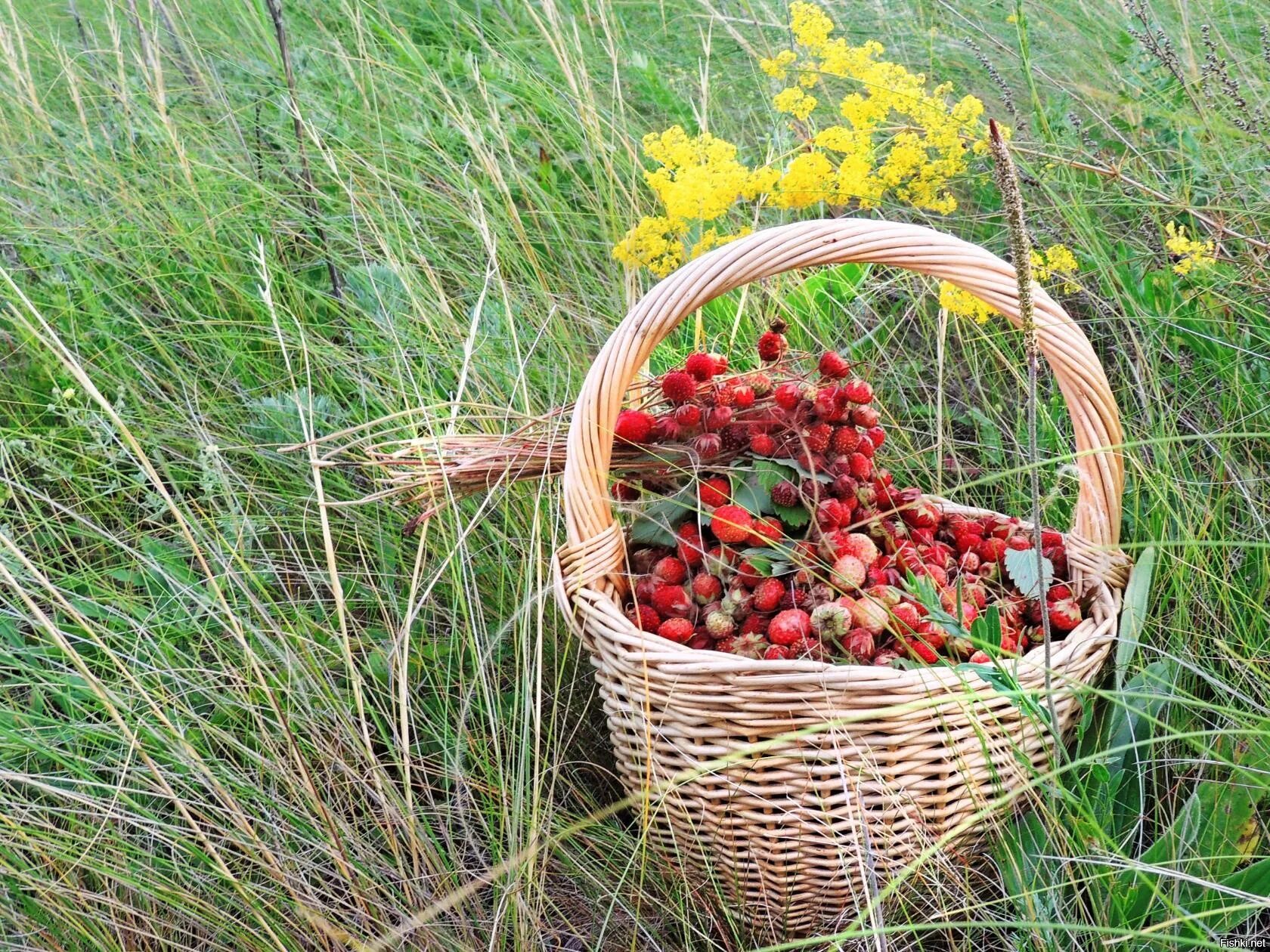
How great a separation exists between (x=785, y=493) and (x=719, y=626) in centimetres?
14

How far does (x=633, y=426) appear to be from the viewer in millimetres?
1085

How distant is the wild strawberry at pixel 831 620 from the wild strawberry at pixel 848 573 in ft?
0.10

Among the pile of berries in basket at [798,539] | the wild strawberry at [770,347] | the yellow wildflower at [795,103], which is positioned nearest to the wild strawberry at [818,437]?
the pile of berries in basket at [798,539]

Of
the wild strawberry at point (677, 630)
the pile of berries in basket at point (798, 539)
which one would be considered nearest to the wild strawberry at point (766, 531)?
the pile of berries in basket at point (798, 539)

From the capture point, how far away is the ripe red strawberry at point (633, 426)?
108 centimetres

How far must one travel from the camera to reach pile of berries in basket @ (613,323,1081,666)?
3.21 ft

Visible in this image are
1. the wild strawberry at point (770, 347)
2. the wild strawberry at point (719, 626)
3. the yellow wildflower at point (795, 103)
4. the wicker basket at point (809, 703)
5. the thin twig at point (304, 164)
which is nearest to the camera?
the wicker basket at point (809, 703)

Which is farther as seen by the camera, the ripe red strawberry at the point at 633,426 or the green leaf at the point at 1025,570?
the ripe red strawberry at the point at 633,426

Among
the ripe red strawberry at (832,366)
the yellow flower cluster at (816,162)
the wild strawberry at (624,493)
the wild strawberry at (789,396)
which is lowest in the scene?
the wild strawberry at (624,493)

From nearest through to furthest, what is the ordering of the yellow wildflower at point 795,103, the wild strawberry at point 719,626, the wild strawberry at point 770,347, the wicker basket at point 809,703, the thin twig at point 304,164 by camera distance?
the wicker basket at point 809,703, the wild strawberry at point 719,626, the wild strawberry at point 770,347, the yellow wildflower at point 795,103, the thin twig at point 304,164

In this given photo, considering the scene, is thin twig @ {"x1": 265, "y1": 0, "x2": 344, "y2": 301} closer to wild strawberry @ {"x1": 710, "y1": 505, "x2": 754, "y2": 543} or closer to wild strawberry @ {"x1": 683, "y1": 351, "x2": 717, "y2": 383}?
wild strawberry @ {"x1": 683, "y1": 351, "x2": 717, "y2": 383}

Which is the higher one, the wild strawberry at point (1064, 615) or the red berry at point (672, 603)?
the red berry at point (672, 603)

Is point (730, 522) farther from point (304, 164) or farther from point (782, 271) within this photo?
point (304, 164)

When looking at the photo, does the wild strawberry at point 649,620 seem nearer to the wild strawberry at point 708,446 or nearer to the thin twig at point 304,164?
the wild strawberry at point 708,446
